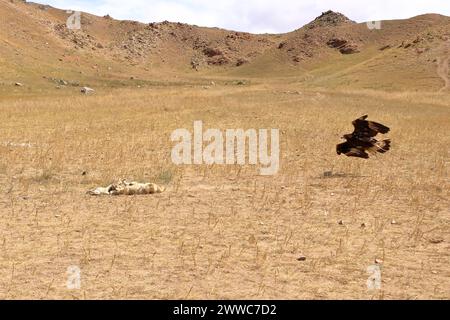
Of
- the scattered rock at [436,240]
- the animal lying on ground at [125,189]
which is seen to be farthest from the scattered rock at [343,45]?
the scattered rock at [436,240]

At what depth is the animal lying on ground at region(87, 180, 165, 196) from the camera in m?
12.4

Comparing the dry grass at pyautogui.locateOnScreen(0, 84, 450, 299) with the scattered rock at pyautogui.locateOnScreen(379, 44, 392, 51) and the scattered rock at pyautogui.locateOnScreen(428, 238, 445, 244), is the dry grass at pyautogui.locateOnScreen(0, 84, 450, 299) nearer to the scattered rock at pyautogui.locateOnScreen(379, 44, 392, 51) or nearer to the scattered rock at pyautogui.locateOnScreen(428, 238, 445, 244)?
the scattered rock at pyautogui.locateOnScreen(428, 238, 445, 244)

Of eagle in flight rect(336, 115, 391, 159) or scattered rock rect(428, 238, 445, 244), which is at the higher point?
eagle in flight rect(336, 115, 391, 159)

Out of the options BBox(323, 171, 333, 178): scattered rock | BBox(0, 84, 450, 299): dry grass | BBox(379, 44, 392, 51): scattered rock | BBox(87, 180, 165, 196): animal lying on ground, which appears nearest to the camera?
BBox(0, 84, 450, 299): dry grass

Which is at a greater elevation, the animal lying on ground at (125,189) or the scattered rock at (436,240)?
the animal lying on ground at (125,189)

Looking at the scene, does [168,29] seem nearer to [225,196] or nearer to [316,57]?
[316,57]

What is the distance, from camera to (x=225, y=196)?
1252 cm

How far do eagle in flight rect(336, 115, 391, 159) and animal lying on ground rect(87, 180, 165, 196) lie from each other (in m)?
6.01

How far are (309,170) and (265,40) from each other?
4826 inches

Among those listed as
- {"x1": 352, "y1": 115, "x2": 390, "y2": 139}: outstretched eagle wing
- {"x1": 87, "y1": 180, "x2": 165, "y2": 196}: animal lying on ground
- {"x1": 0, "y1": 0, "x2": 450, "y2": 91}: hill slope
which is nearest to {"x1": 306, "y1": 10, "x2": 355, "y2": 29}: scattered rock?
{"x1": 0, "y1": 0, "x2": 450, "y2": 91}: hill slope

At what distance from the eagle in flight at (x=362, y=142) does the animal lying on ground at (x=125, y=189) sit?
601 cm

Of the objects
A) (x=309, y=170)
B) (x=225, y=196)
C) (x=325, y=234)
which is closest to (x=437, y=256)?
(x=325, y=234)

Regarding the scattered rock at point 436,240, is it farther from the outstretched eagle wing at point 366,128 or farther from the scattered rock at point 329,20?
the scattered rock at point 329,20

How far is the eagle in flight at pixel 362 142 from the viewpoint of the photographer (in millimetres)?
15802
